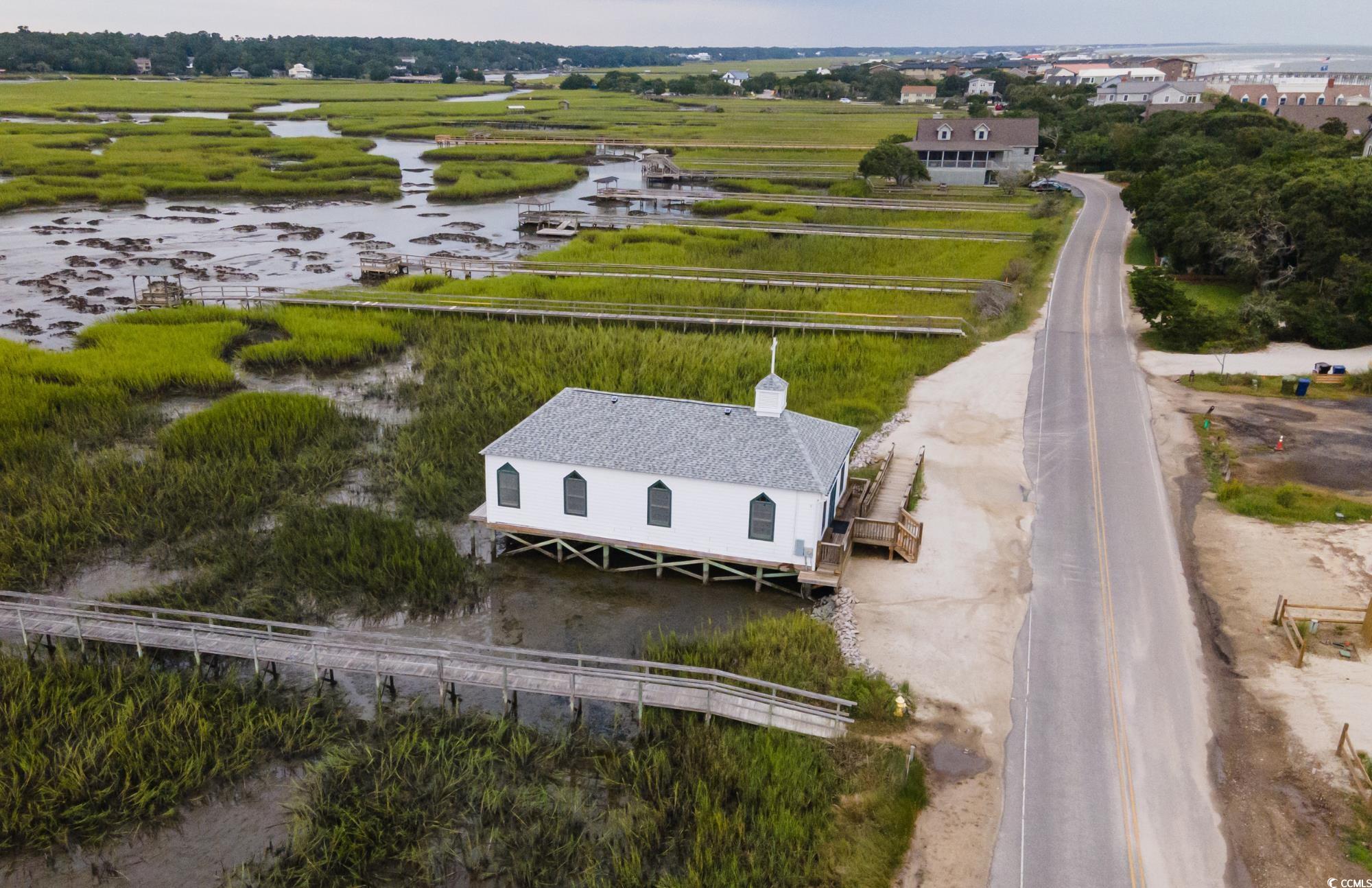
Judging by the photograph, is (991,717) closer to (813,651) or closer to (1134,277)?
(813,651)

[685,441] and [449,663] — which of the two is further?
[685,441]

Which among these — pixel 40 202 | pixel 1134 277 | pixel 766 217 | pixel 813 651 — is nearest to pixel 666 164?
pixel 766 217

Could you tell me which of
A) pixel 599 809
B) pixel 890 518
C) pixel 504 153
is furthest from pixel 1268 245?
pixel 504 153

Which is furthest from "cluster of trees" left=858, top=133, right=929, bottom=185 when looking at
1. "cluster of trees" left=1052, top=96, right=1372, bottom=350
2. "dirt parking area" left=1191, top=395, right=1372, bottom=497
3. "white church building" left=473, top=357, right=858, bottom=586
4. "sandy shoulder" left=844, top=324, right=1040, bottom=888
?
"white church building" left=473, top=357, right=858, bottom=586

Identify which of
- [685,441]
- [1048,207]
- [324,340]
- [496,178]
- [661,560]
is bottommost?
[661,560]

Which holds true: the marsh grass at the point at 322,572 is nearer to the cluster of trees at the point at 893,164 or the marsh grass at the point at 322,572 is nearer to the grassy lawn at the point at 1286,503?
the grassy lawn at the point at 1286,503

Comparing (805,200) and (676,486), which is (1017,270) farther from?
(676,486)

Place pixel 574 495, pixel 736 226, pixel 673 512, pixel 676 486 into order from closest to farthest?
pixel 676 486
pixel 673 512
pixel 574 495
pixel 736 226

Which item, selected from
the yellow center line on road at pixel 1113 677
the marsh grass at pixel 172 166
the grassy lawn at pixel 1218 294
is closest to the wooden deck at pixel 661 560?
the yellow center line on road at pixel 1113 677
